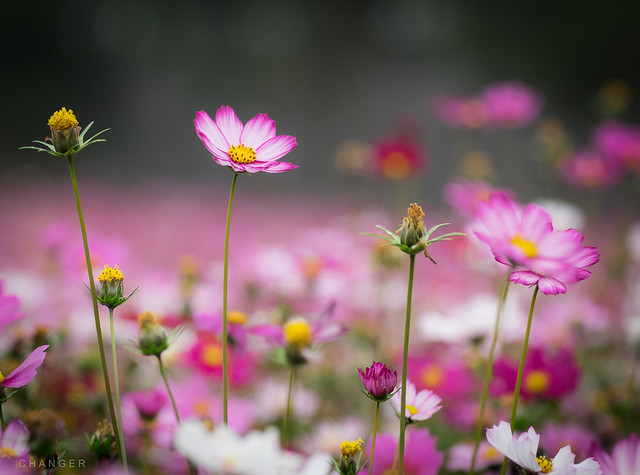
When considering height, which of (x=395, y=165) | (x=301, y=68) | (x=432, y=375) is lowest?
(x=432, y=375)

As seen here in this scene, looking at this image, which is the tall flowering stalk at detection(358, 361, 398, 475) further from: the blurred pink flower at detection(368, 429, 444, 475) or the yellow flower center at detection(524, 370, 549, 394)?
the yellow flower center at detection(524, 370, 549, 394)

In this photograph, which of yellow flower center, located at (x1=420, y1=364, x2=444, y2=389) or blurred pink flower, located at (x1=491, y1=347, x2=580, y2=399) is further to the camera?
yellow flower center, located at (x1=420, y1=364, x2=444, y2=389)

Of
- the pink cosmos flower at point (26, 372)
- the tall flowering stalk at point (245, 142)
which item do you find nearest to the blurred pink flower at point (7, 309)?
the pink cosmos flower at point (26, 372)

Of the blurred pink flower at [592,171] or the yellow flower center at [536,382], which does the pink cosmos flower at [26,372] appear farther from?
the blurred pink flower at [592,171]

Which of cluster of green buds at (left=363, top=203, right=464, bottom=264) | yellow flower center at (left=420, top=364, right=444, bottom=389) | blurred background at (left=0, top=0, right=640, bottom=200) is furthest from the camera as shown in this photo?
blurred background at (left=0, top=0, right=640, bottom=200)

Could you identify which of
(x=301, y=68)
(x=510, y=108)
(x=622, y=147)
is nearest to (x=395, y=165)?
(x=510, y=108)

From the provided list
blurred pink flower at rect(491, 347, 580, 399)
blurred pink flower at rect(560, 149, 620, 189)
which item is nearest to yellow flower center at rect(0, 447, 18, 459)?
blurred pink flower at rect(491, 347, 580, 399)

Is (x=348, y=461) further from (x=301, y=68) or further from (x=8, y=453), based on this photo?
(x=301, y=68)

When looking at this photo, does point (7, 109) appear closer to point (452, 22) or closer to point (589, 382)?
point (452, 22)
